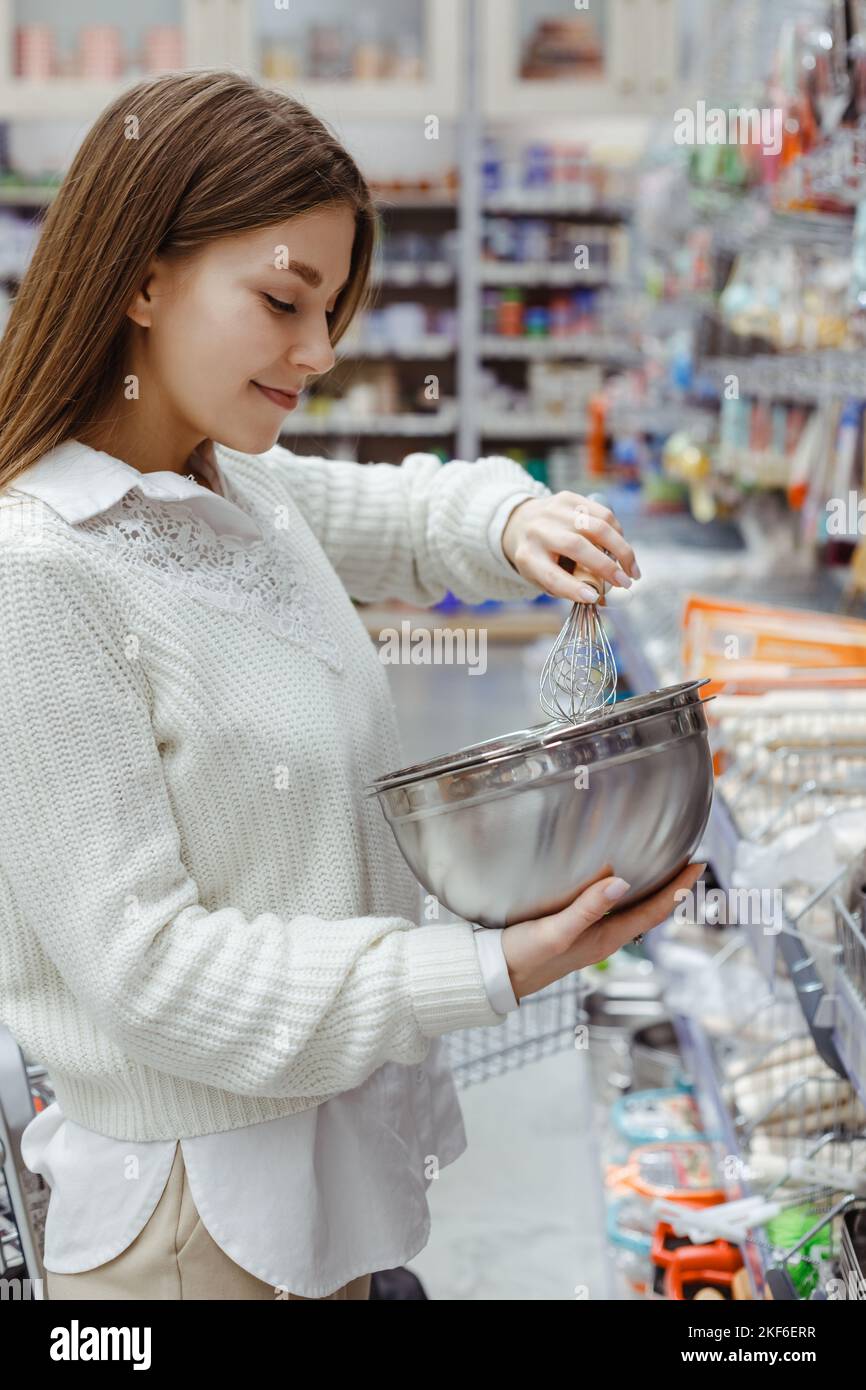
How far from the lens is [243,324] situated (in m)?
1.13

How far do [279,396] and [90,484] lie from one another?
167mm

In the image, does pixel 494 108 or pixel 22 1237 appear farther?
pixel 494 108

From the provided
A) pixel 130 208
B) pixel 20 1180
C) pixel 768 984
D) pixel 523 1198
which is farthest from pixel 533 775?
pixel 523 1198

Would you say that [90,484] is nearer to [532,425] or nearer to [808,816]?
[808,816]

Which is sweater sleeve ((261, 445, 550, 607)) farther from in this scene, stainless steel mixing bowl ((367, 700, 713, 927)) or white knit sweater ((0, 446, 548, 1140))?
stainless steel mixing bowl ((367, 700, 713, 927))

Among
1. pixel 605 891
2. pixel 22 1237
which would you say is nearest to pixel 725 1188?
pixel 22 1237

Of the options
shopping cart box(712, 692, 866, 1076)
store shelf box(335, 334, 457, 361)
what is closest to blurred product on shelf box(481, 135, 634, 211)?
store shelf box(335, 334, 457, 361)

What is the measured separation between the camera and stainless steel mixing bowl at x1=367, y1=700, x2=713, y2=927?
1049 mm

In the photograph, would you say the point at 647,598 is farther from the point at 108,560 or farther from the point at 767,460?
the point at 108,560

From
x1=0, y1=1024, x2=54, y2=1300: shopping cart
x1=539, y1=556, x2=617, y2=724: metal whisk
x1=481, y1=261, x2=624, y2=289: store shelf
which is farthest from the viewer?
x1=481, y1=261, x2=624, y2=289: store shelf

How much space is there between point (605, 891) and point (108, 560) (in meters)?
0.44

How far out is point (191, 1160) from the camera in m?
1.20

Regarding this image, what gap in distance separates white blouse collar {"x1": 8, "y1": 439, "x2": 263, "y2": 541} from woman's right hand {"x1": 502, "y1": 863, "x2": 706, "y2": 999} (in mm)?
438

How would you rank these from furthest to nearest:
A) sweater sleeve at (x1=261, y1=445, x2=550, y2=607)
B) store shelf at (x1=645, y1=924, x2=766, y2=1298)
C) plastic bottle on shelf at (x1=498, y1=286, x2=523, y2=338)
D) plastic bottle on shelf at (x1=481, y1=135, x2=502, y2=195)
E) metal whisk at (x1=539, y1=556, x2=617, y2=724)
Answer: plastic bottle on shelf at (x1=498, y1=286, x2=523, y2=338)
plastic bottle on shelf at (x1=481, y1=135, x2=502, y2=195)
store shelf at (x1=645, y1=924, x2=766, y2=1298)
sweater sleeve at (x1=261, y1=445, x2=550, y2=607)
metal whisk at (x1=539, y1=556, x2=617, y2=724)
